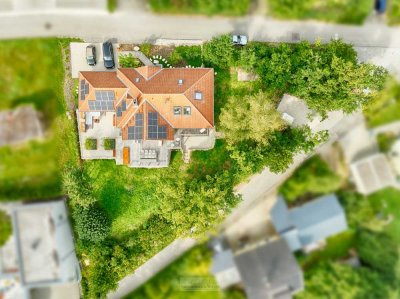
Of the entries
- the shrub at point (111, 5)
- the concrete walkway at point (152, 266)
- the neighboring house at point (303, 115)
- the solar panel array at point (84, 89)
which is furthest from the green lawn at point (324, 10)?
the concrete walkway at point (152, 266)

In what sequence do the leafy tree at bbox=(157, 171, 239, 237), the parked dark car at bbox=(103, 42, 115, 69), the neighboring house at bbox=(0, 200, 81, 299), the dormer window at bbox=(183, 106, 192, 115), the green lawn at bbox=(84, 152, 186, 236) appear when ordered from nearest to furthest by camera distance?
1. the neighboring house at bbox=(0, 200, 81, 299)
2. the leafy tree at bbox=(157, 171, 239, 237)
3. the dormer window at bbox=(183, 106, 192, 115)
4. the parked dark car at bbox=(103, 42, 115, 69)
5. the green lawn at bbox=(84, 152, 186, 236)

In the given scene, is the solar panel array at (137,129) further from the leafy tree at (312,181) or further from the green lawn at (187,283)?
the leafy tree at (312,181)

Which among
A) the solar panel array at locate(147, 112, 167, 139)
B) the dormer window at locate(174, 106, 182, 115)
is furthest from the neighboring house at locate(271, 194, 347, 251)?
the solar panel array at locate(147, 112, 167, 139)

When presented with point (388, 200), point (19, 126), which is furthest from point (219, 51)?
point (388, 200)

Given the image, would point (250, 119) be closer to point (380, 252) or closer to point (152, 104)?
point (152, 104)

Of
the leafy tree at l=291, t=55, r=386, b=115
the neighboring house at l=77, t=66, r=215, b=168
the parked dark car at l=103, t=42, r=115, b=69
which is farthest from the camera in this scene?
the parked dark car at l=103, t=42, r=115, b=69

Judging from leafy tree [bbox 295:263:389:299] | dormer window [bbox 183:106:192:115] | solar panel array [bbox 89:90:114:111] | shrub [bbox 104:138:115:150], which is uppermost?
solar panel array [bbox 89:90:114:111]

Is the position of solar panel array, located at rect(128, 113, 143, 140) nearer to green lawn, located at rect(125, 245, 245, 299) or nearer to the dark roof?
green lawn, located at rect(125, 245, 245, 299)
